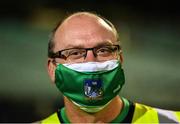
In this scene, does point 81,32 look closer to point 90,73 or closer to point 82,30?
point 82,30

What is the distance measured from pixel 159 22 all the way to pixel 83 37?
3.57 feet

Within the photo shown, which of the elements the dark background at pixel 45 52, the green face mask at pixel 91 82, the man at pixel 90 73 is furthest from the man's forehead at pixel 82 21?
the dark background at pixel 45 52

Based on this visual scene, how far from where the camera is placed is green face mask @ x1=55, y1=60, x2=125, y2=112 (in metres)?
1.66

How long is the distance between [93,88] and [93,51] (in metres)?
0.13

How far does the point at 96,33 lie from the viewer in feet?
5.68

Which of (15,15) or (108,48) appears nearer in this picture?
(108,48)

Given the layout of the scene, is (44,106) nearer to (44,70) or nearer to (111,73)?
(44,70)

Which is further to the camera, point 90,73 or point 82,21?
point 82,21

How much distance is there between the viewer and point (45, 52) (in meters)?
2.69

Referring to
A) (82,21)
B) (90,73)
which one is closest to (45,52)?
(82,21)

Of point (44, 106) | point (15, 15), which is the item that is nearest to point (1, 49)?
point (15, 15)

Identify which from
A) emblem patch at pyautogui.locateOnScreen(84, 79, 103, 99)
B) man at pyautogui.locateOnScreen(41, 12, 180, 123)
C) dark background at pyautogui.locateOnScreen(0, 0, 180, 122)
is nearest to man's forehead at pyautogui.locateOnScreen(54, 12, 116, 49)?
man at pyautogui.locateOnScreen(41, 12, 180, 123)

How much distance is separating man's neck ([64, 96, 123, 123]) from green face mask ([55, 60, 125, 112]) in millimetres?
38

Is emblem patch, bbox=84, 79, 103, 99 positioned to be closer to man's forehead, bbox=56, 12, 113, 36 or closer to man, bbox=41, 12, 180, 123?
man, bbox=41, 12, 180, 123
